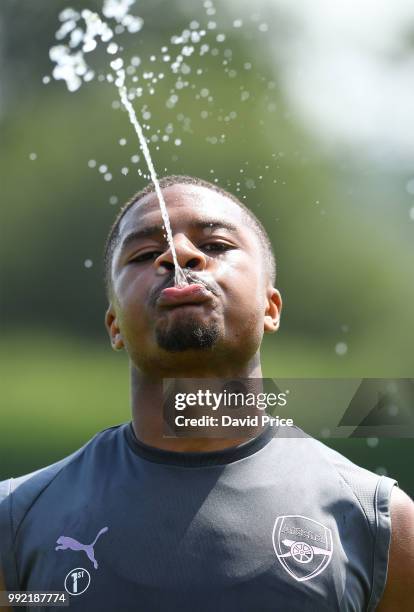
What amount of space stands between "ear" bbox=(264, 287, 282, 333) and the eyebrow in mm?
181

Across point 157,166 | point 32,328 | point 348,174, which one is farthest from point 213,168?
point 32,328

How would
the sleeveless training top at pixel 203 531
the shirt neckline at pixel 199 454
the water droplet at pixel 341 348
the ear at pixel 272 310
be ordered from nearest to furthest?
1. the sleeveless training top at pixel 203 531
2. the shirt neckline at pixel 199 454
3. the ear at pixel 272 310
4. the water droplet at pixel 341 348

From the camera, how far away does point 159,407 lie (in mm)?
1514

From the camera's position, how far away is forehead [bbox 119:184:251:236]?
158cm

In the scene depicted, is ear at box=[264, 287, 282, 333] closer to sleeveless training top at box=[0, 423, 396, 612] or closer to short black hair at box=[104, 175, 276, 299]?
short black hair at box=[104, 175, 276, 299]

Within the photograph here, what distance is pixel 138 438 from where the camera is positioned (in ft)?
4.98

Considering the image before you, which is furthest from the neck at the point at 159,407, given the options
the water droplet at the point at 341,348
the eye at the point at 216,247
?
the water droplet at the point at 341,348

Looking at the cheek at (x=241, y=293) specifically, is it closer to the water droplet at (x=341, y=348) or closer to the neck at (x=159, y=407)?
the neck at (x=159, y=407)

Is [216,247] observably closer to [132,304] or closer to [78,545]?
[132,304]

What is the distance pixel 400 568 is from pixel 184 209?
30.9 inches

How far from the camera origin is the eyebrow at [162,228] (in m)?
1.57

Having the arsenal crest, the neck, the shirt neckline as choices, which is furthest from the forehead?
the arsenal crest

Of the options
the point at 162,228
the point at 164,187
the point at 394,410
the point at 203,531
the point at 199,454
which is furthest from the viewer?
the point at 394,410

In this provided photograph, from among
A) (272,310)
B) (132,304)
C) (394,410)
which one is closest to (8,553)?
(132,304)
